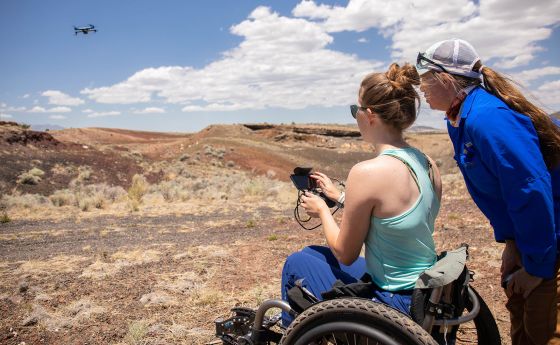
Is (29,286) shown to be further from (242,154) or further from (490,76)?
(242,154)

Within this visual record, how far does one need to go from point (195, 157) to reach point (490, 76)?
28165mm

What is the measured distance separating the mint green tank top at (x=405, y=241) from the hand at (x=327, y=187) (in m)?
0.43

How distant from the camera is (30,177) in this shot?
1706 centimetres

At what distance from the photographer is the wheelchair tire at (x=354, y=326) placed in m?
1.74

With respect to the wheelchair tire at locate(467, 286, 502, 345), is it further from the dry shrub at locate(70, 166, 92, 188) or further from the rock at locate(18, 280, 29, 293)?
the dry shrub at locate(70, 166, 92, 188)

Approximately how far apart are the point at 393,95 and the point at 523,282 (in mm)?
1044

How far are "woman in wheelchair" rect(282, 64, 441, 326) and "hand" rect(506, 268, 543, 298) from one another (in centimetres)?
39

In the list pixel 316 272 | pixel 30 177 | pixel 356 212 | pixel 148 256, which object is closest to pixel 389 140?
pixel 356 212

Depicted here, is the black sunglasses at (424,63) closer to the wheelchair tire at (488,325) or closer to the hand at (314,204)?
the hand at (314,204)

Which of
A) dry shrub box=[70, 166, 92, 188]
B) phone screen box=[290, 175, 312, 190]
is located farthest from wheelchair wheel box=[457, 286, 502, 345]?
dry shrub box=[70, 166, 92, 188]

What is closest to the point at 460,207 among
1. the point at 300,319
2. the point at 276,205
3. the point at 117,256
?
the point at 276,205

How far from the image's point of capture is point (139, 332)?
11.7 ft

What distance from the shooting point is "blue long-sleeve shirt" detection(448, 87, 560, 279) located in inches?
71.6

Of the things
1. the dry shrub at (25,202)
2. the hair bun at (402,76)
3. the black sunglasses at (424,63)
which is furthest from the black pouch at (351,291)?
the dry shrub at (25,202)
